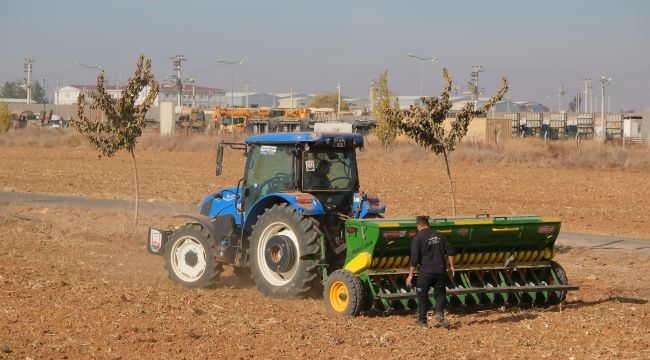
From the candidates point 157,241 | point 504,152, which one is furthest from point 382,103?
point 157,241

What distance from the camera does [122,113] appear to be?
20719 mm

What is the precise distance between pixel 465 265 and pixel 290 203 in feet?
7.94

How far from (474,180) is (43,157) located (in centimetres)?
2278

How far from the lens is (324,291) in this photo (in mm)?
11961

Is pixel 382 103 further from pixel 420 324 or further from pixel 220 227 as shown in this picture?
pixel 420 324

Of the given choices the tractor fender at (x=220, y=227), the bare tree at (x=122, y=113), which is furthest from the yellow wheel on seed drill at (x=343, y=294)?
the bare tree at (x=122, y=113)

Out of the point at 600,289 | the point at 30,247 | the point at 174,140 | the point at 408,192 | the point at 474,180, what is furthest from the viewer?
the point at 174,140

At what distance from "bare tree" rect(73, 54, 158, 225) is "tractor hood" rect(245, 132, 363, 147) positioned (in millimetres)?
7765

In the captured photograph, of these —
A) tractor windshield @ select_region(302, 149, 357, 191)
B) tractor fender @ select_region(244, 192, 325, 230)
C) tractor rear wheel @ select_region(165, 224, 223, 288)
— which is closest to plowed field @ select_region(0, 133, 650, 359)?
tractor rear wheel @ select_region(165, 224, 223, 288)

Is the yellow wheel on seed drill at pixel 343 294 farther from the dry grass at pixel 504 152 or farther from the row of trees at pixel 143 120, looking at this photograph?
the dry grass at pixel 504 152

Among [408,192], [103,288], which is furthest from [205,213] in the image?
[408,192]

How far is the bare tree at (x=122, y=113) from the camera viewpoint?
20.6m

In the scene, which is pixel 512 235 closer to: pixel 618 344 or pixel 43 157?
pixel 618 344

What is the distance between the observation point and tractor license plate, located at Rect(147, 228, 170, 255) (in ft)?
47.8
